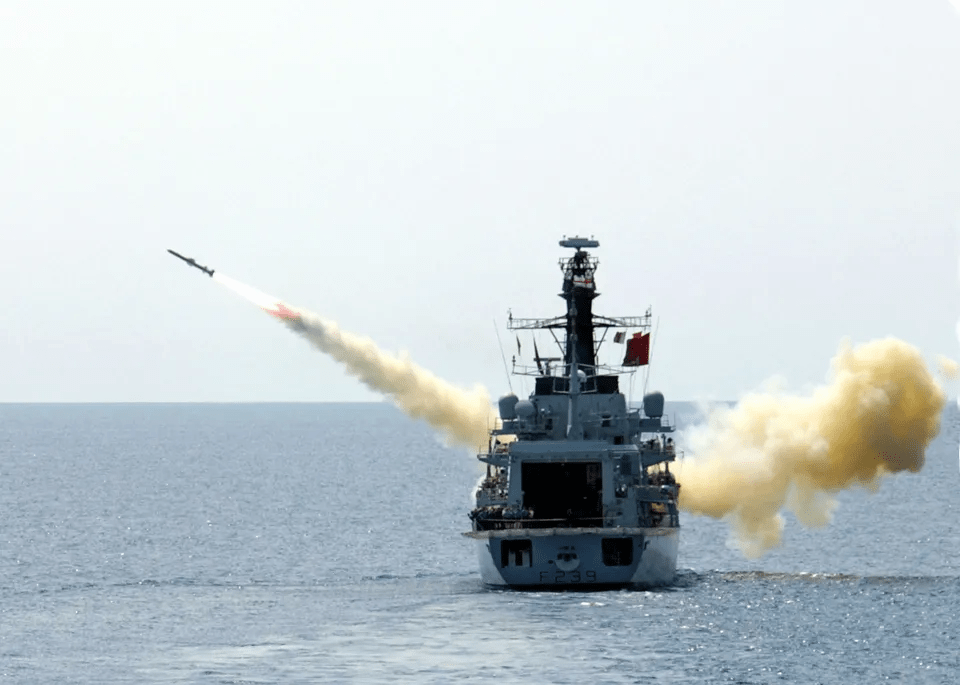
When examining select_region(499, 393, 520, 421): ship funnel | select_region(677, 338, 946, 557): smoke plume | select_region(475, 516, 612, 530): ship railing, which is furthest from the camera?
select_region(677, 338, 946, 557): smoke plume

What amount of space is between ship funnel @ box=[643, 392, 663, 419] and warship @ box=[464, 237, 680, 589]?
4cm

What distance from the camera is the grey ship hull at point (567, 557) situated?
6519cm

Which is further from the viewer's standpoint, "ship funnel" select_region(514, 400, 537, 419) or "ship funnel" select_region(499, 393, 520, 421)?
"ship funnel" select_region(499, 393, 520, 421)

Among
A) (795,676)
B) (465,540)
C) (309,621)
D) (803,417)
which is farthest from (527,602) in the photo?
(465,540)

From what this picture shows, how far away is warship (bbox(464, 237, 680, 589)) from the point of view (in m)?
65.4

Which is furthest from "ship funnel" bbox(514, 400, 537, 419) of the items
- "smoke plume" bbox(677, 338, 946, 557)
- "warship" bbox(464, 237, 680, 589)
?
"smoke plume" bbox(677, 338, 946, 557)

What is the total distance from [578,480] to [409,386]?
40.2ft

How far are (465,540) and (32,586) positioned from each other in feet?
91.9

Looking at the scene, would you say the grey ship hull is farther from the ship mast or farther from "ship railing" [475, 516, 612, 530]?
the ship mast

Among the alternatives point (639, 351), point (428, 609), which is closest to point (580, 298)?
Answer: point (639, 351)

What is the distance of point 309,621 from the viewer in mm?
58750

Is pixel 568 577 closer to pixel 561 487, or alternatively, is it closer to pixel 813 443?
pixel 561 487

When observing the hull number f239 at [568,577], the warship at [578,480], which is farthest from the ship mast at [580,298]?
the hull number f239 at [568,577]

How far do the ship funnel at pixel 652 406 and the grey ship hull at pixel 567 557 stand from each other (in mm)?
7744
